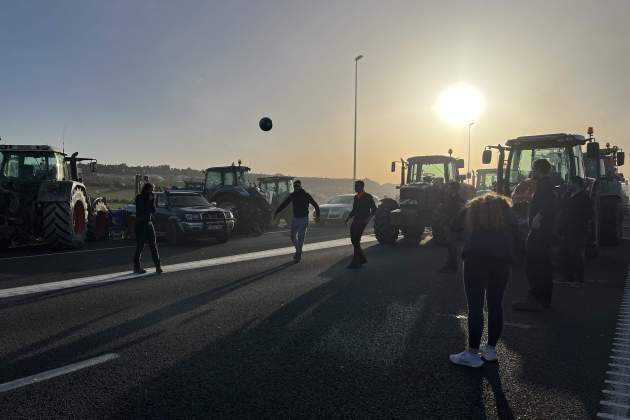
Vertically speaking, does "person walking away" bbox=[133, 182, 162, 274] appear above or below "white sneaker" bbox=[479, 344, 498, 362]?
above

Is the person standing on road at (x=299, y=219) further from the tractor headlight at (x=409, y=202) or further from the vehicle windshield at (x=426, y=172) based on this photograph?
the vehicle windshield at (x=426, y=172)

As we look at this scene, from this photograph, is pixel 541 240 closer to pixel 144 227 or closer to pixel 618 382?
pixel 618 382

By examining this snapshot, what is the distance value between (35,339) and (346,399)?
3.45 metres

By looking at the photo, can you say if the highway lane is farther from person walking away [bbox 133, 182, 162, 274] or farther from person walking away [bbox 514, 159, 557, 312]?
person walking away [bbox 514, 159, 557, 312]

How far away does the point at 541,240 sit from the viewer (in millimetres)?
6297

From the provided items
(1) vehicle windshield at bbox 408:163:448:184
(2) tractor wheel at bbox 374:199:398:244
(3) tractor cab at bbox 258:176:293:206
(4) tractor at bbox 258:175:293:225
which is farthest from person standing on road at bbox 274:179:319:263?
(3) tractor cab at bbox 258:176:293:206

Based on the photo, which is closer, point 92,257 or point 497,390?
point 497,390

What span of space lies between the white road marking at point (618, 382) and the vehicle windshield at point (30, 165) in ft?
44.2

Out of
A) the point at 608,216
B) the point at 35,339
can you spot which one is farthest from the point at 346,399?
the point at 608,216

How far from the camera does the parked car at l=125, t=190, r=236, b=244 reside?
13.9m

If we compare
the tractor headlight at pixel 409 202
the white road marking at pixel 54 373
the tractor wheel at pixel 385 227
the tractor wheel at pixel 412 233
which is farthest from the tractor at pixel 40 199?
the tractor wheel at pixel 412 233

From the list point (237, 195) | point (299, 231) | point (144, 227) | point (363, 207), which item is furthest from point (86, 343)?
point (237, 195)

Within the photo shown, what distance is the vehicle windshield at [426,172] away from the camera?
15.3 m

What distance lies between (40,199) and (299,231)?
666cm
